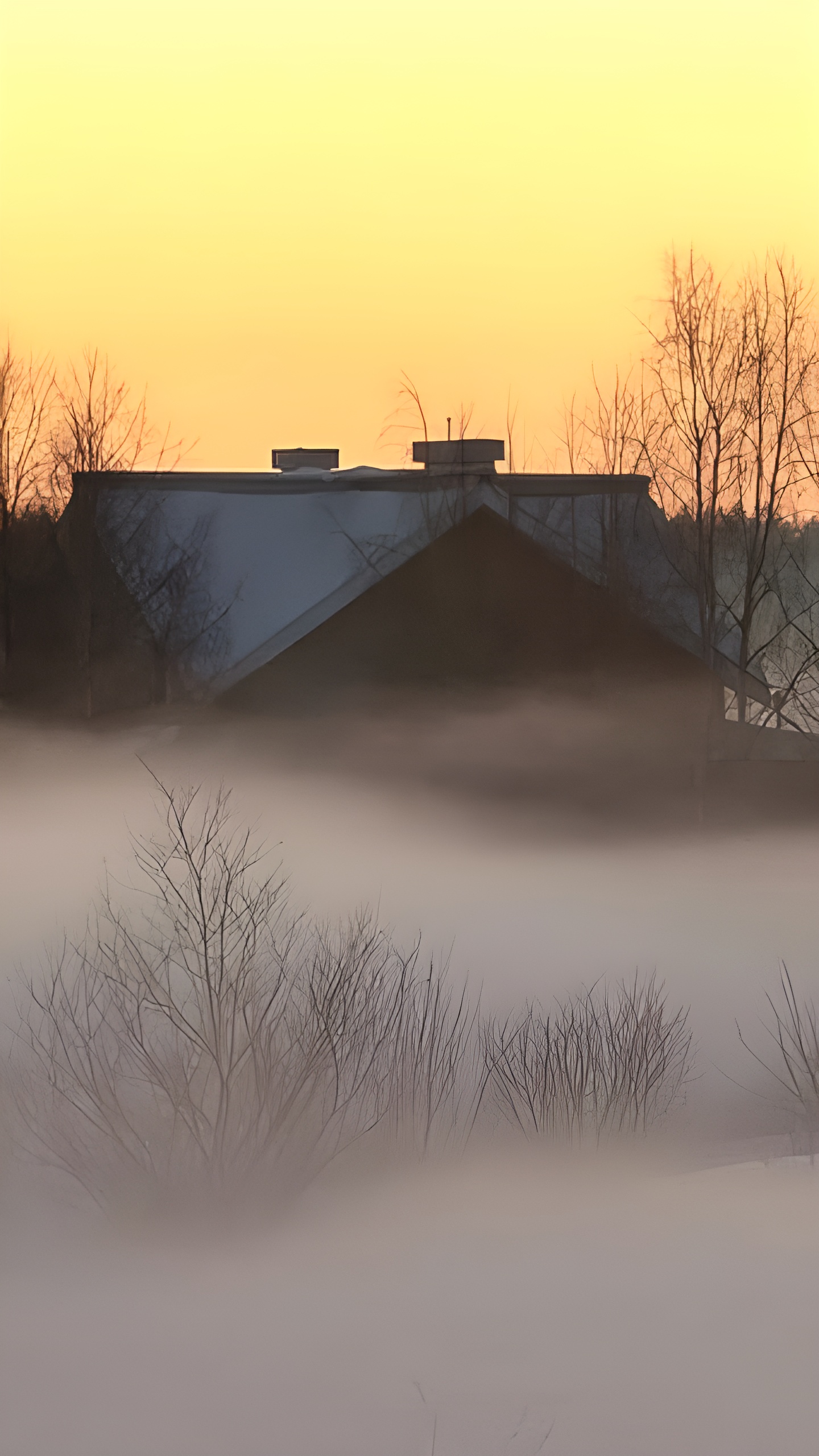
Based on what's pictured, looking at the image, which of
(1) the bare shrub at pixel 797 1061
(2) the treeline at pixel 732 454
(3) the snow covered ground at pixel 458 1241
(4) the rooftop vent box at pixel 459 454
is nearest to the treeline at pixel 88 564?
(3) the snow covered ground at pixel 458 1241

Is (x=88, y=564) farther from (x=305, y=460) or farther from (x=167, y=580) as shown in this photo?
(x=305, y=460)

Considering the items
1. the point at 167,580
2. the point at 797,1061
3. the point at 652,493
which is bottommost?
the point at 797,1061

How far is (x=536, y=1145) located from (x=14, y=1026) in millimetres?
1036

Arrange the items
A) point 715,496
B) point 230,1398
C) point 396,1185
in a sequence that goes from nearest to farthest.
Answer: point 230,1398 < point 396,1185 < point 715,496

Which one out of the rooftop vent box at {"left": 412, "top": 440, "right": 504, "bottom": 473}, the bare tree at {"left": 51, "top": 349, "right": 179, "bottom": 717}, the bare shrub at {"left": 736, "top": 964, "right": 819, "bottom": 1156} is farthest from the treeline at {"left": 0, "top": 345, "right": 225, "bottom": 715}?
the bare shrub at {"left": 736, "top": 964, "right": 819, "bottom": 1156}

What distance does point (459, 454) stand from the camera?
2.23 metres

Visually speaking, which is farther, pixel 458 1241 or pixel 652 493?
pixel 652 493

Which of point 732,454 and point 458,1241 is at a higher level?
point 732,454

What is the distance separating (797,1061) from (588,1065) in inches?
16.7

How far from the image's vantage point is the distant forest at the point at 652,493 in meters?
2.19

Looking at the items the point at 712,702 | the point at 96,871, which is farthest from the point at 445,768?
the point at 96,871

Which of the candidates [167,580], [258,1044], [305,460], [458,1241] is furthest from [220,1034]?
[305,460]

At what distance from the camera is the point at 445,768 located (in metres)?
2.26

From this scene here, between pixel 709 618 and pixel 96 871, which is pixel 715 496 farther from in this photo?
pixel 96 871
